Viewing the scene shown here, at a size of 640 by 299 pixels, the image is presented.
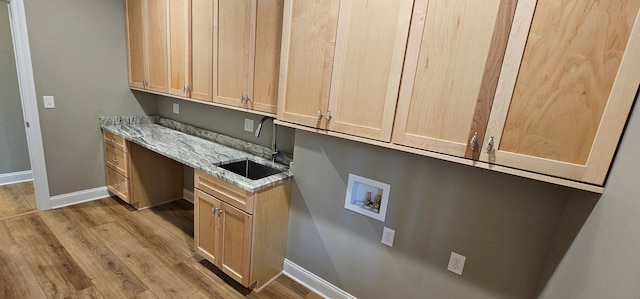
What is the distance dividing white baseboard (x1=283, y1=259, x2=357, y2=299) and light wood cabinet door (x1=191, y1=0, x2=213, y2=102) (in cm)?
151

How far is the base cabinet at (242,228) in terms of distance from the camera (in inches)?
72.4

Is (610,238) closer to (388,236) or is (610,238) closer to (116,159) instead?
(388,236)

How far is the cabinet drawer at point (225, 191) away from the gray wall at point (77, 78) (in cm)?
182

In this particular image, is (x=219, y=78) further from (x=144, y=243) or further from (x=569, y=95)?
(x=569, y=95)

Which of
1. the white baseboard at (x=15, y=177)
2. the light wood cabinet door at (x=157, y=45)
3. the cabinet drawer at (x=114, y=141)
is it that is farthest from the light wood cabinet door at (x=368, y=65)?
the white baseboard at (x=15, y=177)

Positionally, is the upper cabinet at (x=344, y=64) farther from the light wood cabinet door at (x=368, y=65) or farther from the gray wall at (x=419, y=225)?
the gray wall at (x=419, y=225)

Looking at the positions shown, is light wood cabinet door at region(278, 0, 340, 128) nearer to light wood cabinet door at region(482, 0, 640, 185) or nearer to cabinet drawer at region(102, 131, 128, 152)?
light wood cabinet door at region(482, 0, 640, 185)

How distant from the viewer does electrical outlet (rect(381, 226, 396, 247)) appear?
5.44ft

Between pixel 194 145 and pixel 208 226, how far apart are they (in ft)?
2.88

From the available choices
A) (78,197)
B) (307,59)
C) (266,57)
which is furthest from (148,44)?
(307,59)

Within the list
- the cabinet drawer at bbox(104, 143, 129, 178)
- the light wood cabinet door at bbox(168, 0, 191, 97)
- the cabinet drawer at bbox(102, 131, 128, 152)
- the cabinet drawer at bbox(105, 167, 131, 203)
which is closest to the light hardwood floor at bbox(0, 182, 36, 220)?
the cabinet drawer at bbox(105, 167, 131, 203)

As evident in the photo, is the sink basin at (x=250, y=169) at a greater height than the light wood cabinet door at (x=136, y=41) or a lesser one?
lesser

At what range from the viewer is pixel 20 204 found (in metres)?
2.91

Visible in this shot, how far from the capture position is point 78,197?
3031 mm
